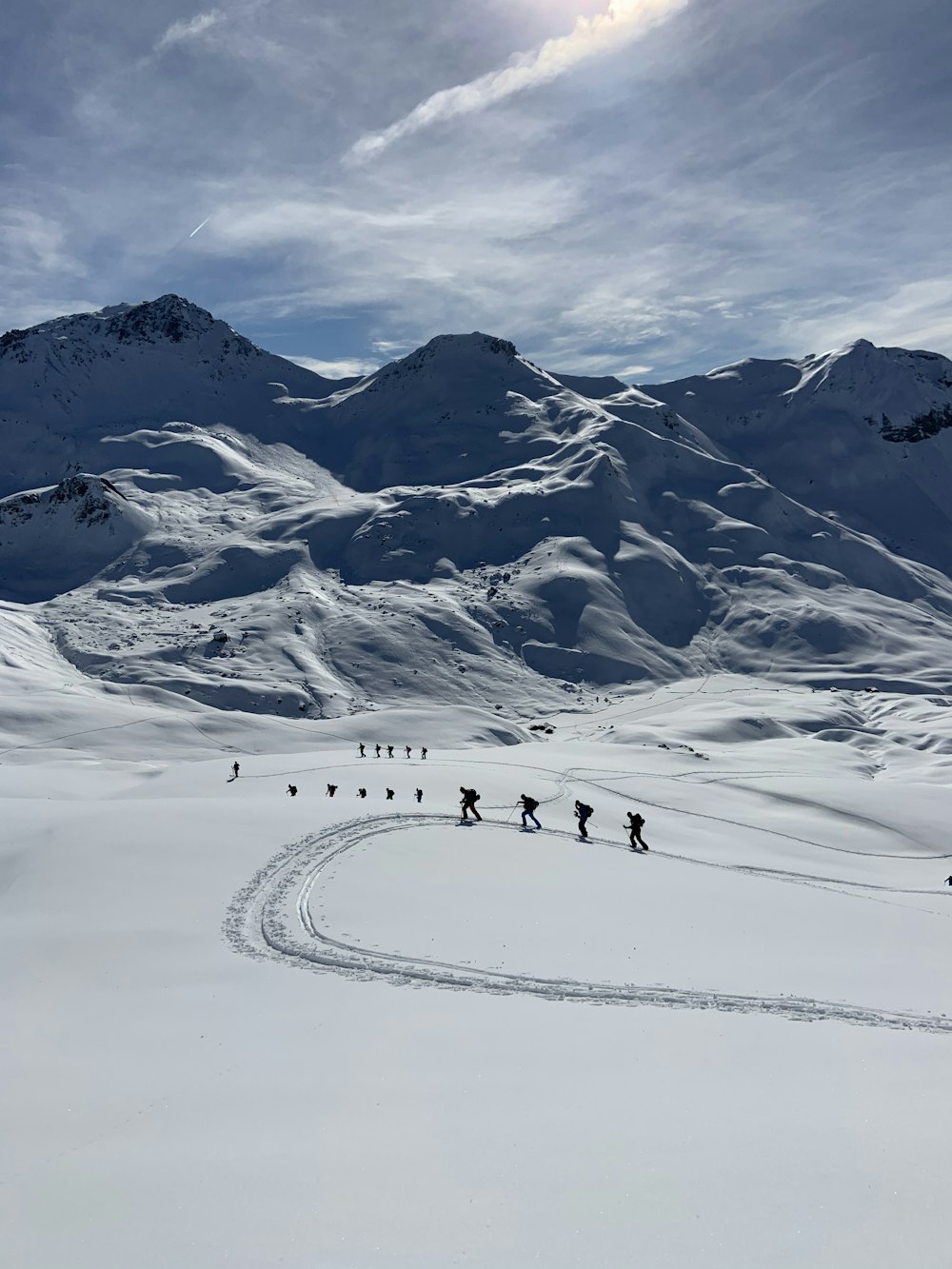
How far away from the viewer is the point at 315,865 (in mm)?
20031

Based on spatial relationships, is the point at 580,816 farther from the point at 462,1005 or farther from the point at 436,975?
the point at 462,1005

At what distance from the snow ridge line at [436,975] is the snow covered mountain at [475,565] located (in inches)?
3014

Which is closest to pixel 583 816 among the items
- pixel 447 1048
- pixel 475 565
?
pixel 447 1048

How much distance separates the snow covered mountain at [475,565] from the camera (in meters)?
111

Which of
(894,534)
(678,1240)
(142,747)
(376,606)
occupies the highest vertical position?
(894,534)

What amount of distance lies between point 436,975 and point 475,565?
135 meters

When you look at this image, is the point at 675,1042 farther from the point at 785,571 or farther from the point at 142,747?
the point at 785,571

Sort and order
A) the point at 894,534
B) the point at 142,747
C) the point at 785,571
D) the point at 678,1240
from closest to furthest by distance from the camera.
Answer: the point at 678,1240, the point at 142,747, the point at 785,571, the point at 894,534

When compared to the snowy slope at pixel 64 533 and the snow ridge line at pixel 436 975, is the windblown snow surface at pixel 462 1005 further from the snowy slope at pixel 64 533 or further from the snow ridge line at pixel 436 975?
the snowy slope at pixel 64 533

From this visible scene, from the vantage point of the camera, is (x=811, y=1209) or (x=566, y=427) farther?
(x=566, y=427)

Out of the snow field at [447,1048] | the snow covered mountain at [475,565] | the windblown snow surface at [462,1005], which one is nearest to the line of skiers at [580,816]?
the windblown snow surface at [462,1005]

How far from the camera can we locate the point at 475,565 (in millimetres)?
147500

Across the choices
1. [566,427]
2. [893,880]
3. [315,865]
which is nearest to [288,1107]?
[315,865]

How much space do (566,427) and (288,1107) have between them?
195692 millimetres
